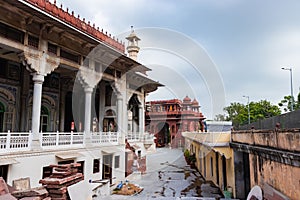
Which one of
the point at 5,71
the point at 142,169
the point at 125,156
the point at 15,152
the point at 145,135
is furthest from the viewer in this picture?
the point at 145,135

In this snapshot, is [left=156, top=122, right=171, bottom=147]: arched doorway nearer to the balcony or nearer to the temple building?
the temple building

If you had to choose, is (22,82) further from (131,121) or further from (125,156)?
(131,121)

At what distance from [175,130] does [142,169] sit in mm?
22924

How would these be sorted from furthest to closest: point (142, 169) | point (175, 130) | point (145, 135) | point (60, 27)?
1. point (175, 130)
2. point (145, 135)
3. point (142, 169)
4. point (60, 27)

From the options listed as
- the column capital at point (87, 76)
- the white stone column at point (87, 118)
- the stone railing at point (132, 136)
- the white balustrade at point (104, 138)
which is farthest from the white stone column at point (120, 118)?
the white stone column at point (87, 118)

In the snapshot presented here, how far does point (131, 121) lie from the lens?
22.0m

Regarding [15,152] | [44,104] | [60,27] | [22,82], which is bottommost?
[15,152]

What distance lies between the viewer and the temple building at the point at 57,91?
9016 mm

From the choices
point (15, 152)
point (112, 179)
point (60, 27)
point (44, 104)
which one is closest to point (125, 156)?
point (112, 179)

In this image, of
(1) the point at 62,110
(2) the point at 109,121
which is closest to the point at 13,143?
(1) the point at 62,110

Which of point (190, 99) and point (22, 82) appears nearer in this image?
point (22, 82)

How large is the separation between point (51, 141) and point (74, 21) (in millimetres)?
6237

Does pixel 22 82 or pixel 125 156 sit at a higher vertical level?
pixel 22 82

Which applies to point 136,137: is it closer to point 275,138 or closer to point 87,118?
point 87,118
